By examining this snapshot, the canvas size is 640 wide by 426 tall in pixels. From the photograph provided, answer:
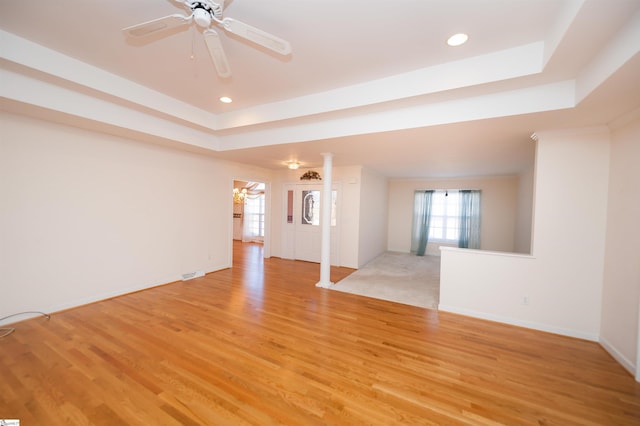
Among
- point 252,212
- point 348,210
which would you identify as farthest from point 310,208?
point 252,212

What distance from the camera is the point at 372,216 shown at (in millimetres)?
6582

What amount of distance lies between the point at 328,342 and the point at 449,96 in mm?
2867

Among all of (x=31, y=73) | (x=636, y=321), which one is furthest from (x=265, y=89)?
(x=636, y=321)

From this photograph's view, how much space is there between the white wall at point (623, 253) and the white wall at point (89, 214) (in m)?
5.88

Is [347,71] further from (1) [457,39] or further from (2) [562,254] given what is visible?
(2) [562,254]

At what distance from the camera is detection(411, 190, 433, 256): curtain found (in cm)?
750

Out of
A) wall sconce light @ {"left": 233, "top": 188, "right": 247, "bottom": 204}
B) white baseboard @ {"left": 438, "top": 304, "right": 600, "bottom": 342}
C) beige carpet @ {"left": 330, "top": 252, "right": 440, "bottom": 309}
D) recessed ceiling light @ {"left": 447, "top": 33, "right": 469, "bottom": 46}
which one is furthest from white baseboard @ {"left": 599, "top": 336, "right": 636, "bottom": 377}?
wall sconce light @ {"left": 233, "top": 188, "right": 247, "bottom": 204}

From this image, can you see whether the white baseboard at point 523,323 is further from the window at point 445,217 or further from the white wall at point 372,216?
the window at point 445,217

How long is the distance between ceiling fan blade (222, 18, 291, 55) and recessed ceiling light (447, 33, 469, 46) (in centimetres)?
138

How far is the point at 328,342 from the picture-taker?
2.58m

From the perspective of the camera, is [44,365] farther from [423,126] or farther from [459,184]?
[459,184]

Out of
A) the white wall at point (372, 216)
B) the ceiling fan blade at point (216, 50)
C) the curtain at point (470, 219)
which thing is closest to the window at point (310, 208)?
the white wall at point (372, 216)

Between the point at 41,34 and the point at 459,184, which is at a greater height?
the point at 41,34

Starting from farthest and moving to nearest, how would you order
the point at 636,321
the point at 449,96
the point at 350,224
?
the point at 350,224 < the point at 449,96 < the point at 636,321
